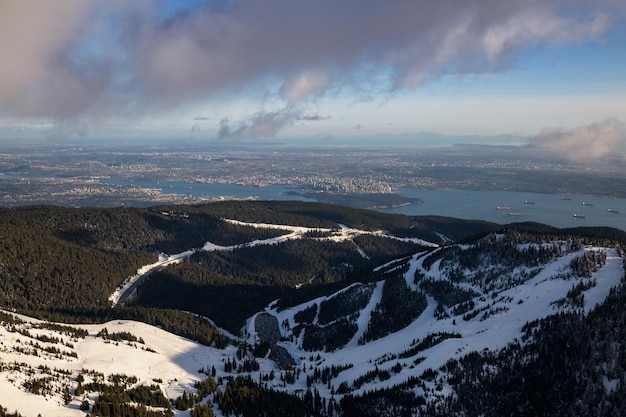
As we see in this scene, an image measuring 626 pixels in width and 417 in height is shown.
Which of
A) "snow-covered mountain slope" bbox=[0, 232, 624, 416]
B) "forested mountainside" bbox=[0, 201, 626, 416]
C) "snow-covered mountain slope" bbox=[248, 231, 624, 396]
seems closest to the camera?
"forested mountainside" bbox=[0, 201, 626, 416]

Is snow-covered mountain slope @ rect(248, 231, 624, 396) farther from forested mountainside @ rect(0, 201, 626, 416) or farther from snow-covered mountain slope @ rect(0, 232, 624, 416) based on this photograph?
forested mountainside @ rect(0, 201, 626, 416)

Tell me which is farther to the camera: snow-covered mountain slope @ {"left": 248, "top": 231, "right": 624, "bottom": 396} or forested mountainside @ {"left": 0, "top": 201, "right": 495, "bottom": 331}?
forested mountainside @ {"left": 0, "top": 201, "right": 495, "bottom": 331}

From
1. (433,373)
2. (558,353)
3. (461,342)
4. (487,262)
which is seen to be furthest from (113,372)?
(487,262)

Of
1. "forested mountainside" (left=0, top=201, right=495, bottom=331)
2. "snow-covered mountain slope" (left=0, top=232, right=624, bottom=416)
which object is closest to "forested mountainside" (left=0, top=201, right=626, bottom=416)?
"snow-covered mountain slope" (left=0, top=232, right=624, bottom=416)

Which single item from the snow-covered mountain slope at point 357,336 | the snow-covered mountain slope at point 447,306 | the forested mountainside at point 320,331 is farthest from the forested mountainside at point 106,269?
the snow-covered mountain slope at point 447,306

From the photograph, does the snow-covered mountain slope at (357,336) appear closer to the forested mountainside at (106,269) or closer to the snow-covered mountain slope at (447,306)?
the snow-covered mountain slope at (447,306)

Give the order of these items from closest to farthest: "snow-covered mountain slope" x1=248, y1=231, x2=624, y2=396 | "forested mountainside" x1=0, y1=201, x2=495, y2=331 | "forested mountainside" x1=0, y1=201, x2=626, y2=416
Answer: "forested mountainside" x1=0, y1=201, x2=626, y2=416 → "snow-covered mountain slope" x1=248, y1=231, x2=624, y2=396 → "forested mountainside" x1=0, y1=201, x2=495, y2=331

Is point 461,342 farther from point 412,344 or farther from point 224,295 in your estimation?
point 224,295
